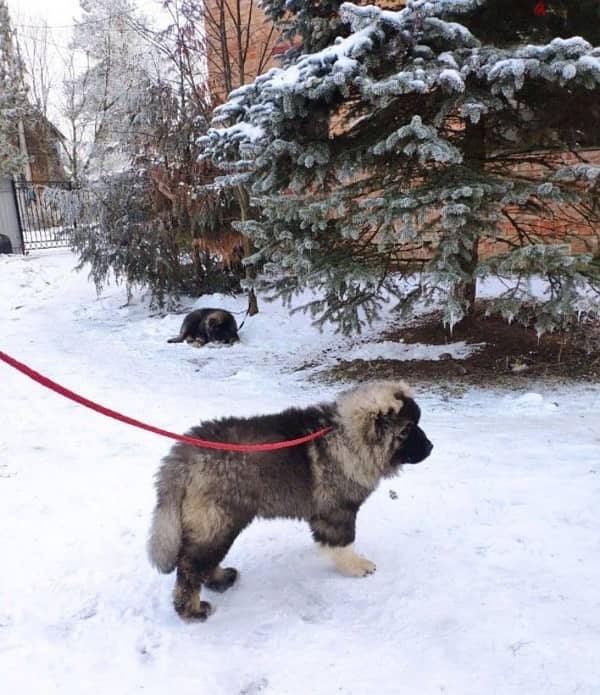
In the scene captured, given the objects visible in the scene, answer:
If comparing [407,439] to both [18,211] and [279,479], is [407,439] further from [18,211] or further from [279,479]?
[18,211]

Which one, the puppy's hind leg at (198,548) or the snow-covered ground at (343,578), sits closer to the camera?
the snow-covered ground at (343,578)

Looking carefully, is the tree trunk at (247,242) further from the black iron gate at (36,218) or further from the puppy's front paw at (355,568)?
the black iron gate at (36,218)

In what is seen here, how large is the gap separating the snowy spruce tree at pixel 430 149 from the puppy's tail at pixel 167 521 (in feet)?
12.3

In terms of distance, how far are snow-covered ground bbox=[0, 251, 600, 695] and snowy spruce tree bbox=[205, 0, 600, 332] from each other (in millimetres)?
1544

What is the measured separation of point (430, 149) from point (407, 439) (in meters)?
3.43

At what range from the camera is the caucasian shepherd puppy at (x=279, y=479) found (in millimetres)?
2957

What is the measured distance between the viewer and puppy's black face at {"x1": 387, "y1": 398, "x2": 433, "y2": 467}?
10.7ft

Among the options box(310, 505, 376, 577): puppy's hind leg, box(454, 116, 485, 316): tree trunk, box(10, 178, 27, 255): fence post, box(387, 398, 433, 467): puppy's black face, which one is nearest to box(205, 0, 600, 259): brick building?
box(454, 116, 485, 316): tree trunk

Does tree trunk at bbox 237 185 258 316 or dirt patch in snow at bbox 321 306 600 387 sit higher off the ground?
tree trunk at bbox 237 185 258 316

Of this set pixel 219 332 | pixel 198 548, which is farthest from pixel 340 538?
pixel 219 332

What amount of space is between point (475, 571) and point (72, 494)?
3.01 meters

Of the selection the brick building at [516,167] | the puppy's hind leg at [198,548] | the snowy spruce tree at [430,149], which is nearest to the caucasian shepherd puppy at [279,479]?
the puppy's hind leg at [198,548]

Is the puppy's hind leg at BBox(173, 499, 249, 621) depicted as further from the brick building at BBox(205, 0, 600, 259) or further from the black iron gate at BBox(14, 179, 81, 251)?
the black iron gate at BBox(14, 179, 81, 251)

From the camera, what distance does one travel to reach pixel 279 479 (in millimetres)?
3133
